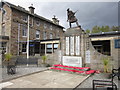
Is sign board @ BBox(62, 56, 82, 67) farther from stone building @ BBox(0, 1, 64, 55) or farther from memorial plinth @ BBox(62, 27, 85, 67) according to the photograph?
stone building @ BBox(0, 1, 64, 55)

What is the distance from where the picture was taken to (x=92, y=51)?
859cm

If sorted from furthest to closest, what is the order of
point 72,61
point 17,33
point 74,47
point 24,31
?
point 24,31, point 17,33, point 74,47, point 72,61

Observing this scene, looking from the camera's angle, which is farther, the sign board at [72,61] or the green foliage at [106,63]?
the sign board at [72,61]

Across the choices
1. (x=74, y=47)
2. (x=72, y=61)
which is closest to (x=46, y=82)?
(x=72, y=61)

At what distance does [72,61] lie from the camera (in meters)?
9.13

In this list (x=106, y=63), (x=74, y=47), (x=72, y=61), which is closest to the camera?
(x=106, y=63)

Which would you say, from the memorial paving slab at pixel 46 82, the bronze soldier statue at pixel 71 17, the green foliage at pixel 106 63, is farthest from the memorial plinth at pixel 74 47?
the memorial paving slab at pixel 46 82

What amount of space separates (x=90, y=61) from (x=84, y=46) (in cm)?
159

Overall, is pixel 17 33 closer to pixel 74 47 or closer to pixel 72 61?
pixel 74 47

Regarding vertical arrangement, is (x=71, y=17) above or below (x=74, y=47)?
above

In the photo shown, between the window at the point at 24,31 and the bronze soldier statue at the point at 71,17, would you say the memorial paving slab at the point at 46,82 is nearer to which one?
the bronze soldier statue at the point at 71,17

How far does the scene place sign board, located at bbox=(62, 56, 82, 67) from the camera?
875cm

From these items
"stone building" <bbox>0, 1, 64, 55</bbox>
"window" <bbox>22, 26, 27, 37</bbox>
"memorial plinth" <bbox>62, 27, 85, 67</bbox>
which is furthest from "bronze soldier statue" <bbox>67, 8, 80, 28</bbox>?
Result: "window" <bbox>22, 26, 27, 37</bbox>

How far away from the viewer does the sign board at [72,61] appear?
28.7 feet
